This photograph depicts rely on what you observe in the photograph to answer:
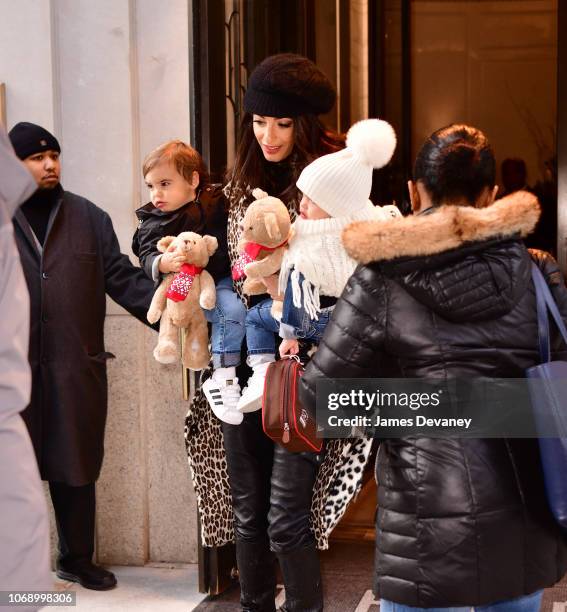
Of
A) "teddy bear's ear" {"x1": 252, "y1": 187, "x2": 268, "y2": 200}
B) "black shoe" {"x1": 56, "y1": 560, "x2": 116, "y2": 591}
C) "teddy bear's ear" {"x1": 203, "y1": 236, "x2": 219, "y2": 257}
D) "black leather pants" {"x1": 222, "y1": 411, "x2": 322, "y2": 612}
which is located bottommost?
"black shoe" {"x1": 56, "y1": 560, "x2": 116, "y2": 591}

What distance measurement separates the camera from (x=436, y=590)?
222 centimetres

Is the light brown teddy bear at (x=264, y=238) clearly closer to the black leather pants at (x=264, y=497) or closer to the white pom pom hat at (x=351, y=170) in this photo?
the white pom pom hat at (x=351, y=170)

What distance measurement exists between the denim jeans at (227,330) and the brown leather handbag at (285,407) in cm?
27

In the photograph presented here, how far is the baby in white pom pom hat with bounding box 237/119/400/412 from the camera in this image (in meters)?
2.88

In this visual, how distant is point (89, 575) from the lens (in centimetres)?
404

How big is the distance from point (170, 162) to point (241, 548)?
1341 millimetres

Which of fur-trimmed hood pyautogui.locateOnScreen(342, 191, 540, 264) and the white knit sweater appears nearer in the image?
fur-trimmed hood pyautogui.locateOnScreen(342, 191, 540, 264)

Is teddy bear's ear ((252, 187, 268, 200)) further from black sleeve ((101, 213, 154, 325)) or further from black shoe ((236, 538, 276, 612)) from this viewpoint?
black shoe ((236, 538, 276, 612))

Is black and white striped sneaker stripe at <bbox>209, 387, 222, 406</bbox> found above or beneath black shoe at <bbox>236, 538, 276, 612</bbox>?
above

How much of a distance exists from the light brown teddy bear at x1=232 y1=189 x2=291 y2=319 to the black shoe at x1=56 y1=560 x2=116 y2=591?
1552 mm

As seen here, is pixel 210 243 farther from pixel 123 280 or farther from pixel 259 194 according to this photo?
pixel 123 280

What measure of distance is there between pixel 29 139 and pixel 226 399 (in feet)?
4.28

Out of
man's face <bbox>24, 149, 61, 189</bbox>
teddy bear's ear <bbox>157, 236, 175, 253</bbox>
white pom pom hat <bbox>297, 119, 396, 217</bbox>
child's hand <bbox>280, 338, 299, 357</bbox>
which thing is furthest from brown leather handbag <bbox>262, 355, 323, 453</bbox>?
man's face <bbox>24, 149, 61, 189</bbox>

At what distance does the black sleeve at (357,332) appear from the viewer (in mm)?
2256
